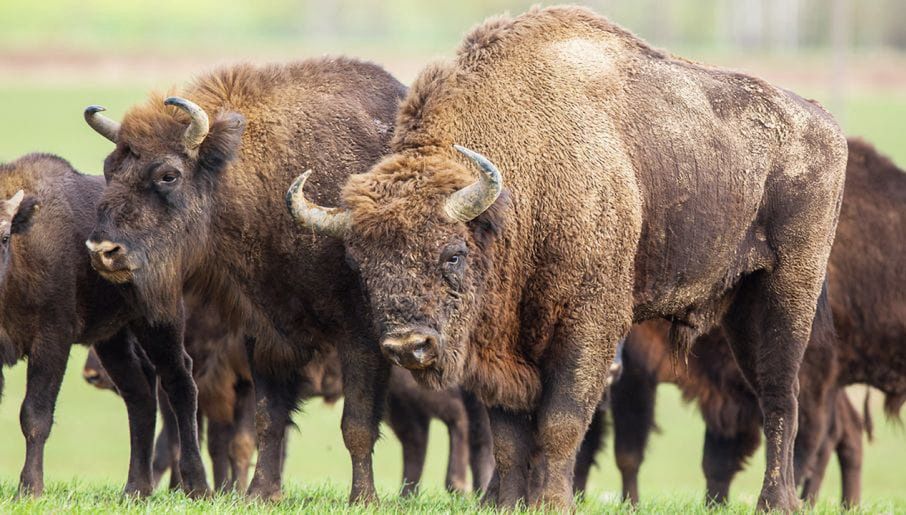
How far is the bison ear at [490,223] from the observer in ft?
26.2

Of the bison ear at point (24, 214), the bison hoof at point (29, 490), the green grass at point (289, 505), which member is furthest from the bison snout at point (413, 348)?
the bison ear at point (24, 214)

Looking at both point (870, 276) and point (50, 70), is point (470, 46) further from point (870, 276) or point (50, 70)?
point (50, 70)

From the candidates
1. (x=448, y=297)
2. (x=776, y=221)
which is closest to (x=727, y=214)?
(x=776, y=221)

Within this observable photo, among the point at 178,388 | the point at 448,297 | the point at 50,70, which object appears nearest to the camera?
the point at 448,297

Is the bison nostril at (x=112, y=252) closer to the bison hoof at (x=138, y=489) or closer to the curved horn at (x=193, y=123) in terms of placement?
the curved horn at (x=193, y=123)

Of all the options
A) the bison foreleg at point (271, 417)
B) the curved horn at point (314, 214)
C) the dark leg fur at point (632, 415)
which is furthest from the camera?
the dark leg fur at point (632, 415)

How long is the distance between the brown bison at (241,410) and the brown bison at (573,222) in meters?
3.02

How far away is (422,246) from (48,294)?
2.99m

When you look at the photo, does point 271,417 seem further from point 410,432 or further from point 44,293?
point 410,432

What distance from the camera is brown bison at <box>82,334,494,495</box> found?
12.3m

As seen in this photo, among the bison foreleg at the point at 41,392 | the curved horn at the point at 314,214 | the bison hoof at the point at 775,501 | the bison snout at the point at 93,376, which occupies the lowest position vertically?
the bison hoof at the point at 775,501

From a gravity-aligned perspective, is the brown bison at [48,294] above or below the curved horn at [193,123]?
below

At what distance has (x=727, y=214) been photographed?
364 inches

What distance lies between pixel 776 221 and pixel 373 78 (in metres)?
3.04
